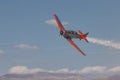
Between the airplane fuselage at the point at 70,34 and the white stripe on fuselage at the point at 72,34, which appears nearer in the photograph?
the airplane fuselage at the point at 70,34

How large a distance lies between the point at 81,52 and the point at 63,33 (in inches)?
632

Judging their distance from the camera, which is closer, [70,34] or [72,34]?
[70,34]

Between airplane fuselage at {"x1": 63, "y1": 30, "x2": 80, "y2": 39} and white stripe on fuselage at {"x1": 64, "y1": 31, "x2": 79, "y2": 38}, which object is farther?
white stripe on fuselage at {"x1": 64, "y1": 31, "x2": 79, "y2": 38}

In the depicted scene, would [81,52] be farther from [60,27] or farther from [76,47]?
[60,27]

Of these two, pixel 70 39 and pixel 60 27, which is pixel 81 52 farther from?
pixel 60 27

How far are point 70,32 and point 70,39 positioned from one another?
4987 mm

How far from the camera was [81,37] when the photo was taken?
194 meters

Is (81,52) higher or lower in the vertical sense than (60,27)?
lower

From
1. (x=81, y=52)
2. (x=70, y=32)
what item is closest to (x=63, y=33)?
(x=70, y=32)

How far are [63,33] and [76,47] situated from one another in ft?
43.4

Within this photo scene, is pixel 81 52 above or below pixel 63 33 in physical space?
below

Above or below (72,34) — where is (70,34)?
below

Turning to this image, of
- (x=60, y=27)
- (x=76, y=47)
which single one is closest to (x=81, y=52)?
(x=76, y=47)

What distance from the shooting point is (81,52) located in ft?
610
